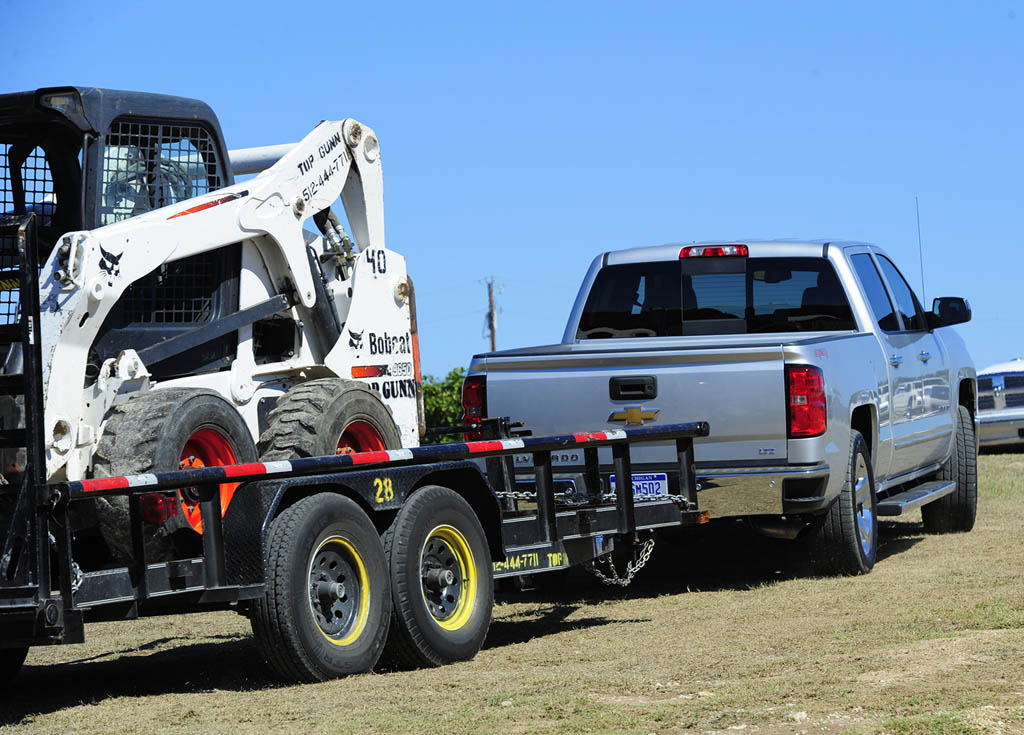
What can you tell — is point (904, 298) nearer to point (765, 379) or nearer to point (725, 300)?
point (725, 300)

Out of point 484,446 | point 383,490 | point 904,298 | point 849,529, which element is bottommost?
point 849,529

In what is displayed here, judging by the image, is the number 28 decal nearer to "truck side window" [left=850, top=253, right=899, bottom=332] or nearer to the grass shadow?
the grass shadow

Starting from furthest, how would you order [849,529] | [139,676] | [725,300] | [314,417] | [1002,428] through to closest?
1. [1002,428]
2. [725,300]
3. [849,529]
4. [314,417]
5. [139,676]

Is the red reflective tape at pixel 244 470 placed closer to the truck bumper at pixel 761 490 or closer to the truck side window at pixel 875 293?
the truck bumper at pixel 761 490

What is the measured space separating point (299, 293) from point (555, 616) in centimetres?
251

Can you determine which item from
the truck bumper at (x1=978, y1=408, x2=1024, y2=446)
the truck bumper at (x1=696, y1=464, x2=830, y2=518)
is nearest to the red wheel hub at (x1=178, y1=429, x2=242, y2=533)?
the truck bumper at (x1=696, y1=464, x2=830, y2=518)

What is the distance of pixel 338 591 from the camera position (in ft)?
23.8

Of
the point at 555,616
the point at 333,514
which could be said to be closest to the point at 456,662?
the point at 333,514

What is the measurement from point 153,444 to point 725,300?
199 inches

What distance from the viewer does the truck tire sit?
10.2m

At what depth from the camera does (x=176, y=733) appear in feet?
20.0

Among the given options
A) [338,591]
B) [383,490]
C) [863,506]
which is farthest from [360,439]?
[863,506]

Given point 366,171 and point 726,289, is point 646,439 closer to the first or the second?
point 726,289

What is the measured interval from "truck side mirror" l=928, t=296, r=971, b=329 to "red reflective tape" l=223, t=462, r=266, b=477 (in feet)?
23.1
